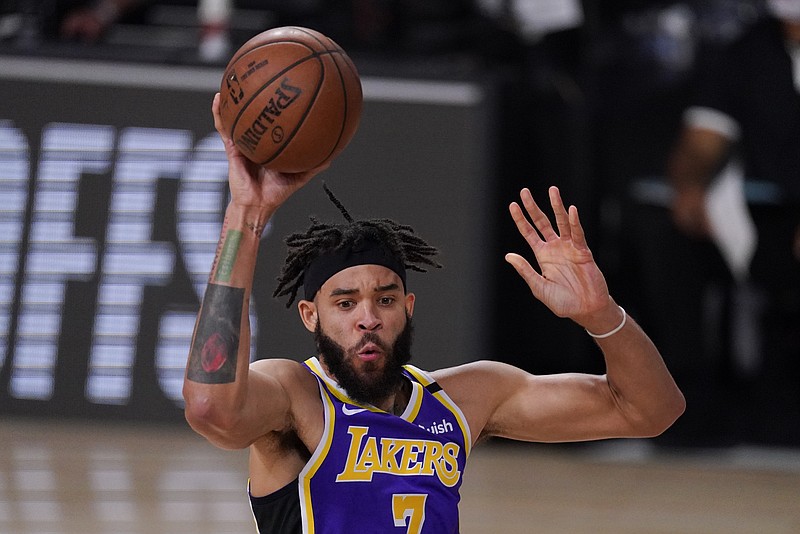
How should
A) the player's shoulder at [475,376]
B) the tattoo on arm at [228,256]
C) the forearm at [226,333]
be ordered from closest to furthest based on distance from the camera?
the forearm at [226,333]
the tattoo on arm at [228,256]
the player's shoulder at [475,376]

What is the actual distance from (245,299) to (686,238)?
218 inches

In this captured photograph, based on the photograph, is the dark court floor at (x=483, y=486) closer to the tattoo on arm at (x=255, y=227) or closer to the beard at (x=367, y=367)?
the beard at (x=367, y=367)

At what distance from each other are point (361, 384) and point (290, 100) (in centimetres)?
78

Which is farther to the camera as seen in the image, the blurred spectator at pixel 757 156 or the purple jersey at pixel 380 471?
the blurred spectator at pixel 757 156

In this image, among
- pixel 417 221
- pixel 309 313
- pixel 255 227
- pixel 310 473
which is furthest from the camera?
pixel 417 221

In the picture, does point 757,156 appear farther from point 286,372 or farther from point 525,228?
point 286,372

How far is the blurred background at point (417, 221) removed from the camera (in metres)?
7.43

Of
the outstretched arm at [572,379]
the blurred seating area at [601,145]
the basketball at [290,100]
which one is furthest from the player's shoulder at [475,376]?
the blurred seating area at [601,145]

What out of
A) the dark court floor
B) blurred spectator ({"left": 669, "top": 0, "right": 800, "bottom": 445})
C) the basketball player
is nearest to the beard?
the basketball player

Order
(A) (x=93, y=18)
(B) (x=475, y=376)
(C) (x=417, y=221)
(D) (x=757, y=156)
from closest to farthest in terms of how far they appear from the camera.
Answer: (B) (x=475, y=376) < (C) (x=417, y=221) < (D) (x=757, y=156) < (A) (x=93, y=18)

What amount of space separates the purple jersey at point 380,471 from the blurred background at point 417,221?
3.80 meters

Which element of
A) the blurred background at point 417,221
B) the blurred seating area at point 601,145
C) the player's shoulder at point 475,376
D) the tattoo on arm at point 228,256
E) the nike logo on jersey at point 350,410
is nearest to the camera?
the tattoo on arm at point 228,256

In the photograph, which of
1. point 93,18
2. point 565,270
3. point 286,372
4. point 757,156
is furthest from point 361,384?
point 93,18

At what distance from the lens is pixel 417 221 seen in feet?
24.9
